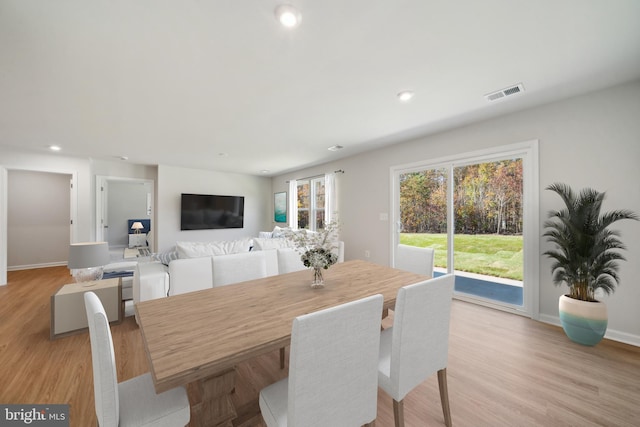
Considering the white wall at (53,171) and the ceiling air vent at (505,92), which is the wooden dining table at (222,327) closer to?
the ceiling air vent at (505,92)

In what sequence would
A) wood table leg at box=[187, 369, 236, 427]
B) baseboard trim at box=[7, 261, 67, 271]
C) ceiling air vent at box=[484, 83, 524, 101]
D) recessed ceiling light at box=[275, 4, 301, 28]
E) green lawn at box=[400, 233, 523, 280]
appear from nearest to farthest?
1. wood table leg at box=[187, 369, 236, 427]
2. recessed ceiling light at box=[275, 4, 301, 28]
3. ceiling air vent at box=[484, 83, 524, 101]
4. green lawn at box=[400, 233, 523, 280]
5. baseboard trim at box=[7, 261, 67, 271]

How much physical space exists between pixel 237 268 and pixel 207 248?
3.30 ft

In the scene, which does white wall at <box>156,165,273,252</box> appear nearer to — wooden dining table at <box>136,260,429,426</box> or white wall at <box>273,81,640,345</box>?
wooden dining table at <box>136,260,429,426</box>

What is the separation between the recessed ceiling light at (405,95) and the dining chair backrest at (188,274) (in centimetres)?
258

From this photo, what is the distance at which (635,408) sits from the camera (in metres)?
1.52

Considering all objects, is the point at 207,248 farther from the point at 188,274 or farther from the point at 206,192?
the point at 206,192

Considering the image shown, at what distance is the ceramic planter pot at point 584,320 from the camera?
2.09m

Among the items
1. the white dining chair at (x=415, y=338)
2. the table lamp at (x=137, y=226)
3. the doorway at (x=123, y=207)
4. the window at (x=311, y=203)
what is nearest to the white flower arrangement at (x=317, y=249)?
the white dining chair at (x=415, y=338)

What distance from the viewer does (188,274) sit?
239cm

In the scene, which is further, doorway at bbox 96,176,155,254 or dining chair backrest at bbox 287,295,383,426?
doorway at bbox 96,176,155,254

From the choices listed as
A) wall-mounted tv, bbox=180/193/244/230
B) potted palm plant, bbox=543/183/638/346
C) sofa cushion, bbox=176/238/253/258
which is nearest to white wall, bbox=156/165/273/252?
wall-mounted tv, bbox=180/193/244/230

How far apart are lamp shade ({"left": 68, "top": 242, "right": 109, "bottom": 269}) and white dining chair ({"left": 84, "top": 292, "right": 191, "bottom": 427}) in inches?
92.3

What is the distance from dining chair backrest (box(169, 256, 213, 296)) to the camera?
232 cm

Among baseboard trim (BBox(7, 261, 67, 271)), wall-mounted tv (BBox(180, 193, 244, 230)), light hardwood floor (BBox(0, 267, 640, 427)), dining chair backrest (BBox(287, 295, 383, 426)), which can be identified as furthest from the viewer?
wall-mounted tv (BBox(180, 193, 244, 230))
